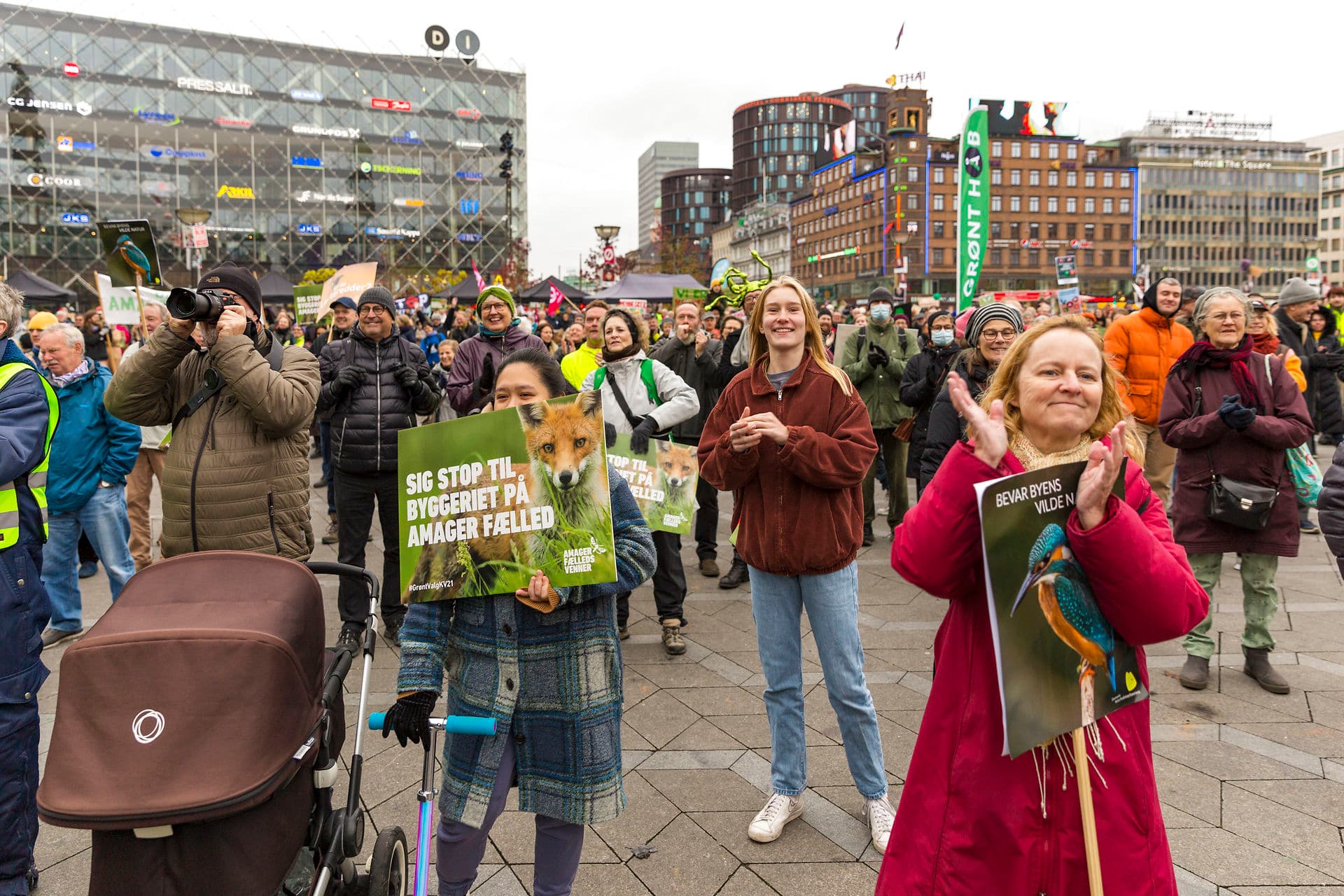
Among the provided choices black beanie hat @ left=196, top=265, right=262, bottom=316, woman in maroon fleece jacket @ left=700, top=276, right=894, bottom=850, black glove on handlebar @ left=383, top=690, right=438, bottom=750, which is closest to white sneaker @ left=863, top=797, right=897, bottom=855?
woman in maroon fleece jacket @ left=700, top=276, right=894, bottom=850

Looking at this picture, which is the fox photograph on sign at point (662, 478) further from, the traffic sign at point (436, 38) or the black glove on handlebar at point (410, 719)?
the traffic sign at point (436, 38)

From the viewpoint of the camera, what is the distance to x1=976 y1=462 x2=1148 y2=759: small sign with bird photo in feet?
5.34

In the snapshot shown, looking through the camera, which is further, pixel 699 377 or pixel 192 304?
pixel 699 377

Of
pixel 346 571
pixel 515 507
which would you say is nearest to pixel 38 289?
pixel 346 571

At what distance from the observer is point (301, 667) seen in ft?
7.13

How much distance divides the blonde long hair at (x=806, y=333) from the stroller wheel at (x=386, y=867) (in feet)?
6.81

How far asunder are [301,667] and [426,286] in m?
42.4

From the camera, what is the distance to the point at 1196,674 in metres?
4.58

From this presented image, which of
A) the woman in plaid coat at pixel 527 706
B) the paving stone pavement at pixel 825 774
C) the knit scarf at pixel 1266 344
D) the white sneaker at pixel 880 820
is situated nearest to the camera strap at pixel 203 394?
the paving stone pavement at pixel 825 774

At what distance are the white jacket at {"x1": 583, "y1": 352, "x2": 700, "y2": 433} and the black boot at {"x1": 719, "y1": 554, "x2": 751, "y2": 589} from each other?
1.72 metres

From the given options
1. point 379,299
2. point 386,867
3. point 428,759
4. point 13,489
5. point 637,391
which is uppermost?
point 379,299

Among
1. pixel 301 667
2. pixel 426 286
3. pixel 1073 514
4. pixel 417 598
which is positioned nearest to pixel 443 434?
pixel 417 598

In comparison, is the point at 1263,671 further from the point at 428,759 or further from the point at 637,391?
the point at 428,759

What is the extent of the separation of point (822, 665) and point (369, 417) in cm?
343
